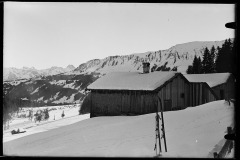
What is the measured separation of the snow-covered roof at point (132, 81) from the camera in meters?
15.9

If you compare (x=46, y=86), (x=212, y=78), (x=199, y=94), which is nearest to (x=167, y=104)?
(x=199, y=94)

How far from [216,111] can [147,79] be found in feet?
15.7

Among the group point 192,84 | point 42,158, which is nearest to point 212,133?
point 42,158

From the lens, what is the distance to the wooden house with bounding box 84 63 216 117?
15773 millimetres

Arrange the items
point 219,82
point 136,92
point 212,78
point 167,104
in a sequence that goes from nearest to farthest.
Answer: point 136,92 → point 167,104 → point 219,82 → point 212,78

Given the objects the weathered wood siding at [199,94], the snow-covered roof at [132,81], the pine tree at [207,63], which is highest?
the pine tree at [207,63]

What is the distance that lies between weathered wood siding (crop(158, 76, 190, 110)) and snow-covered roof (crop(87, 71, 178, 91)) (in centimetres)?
58

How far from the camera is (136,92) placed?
15930mm

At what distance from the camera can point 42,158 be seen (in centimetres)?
277

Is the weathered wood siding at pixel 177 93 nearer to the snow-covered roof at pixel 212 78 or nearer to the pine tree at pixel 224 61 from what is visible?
the snow-covered roof at pixel 212 78

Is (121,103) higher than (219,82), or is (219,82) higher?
(219,82)

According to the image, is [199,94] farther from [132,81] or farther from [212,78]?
[132,81]

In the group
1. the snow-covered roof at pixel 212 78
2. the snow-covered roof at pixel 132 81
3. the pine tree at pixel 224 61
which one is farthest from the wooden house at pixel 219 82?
the pine tree at pixel 224 61

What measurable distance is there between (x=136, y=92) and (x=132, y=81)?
31.3 inches
